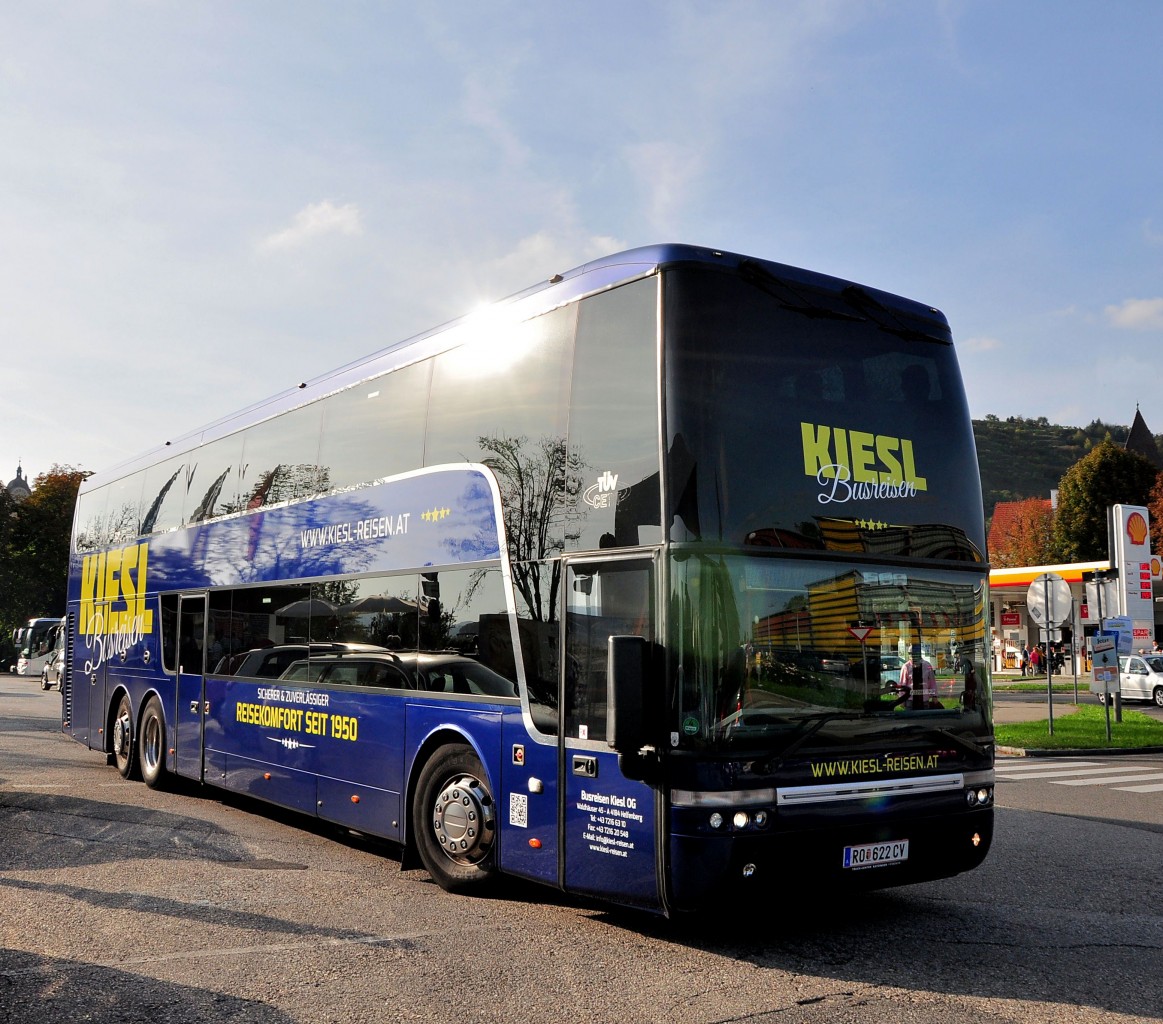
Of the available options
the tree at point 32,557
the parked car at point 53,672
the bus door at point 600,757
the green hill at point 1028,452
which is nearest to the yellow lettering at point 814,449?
the bus door at point 600,757

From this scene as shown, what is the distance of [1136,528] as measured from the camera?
45750mm

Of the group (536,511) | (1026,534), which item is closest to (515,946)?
(536,511)

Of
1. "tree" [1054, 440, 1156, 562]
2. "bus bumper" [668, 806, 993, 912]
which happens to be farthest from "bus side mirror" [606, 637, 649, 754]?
"tree" [1054, 440, 1156, 562]

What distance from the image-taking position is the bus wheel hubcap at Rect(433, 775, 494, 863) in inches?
292

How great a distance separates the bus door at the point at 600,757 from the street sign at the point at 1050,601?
16.8 m

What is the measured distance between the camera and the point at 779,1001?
17.5 ft

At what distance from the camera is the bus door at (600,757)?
6074mm

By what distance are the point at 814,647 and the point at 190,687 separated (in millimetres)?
8632

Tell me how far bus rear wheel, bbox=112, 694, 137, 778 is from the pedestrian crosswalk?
444 inches

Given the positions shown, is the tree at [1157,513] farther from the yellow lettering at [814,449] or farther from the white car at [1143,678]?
the yellow lettering at [814,449]

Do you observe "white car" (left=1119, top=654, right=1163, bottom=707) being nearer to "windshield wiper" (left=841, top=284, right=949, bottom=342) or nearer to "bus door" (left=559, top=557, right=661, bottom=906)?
"windshield wiper" (left=841, top=284, right=949, bottom=342)

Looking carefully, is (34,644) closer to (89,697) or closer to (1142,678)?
(89,697)

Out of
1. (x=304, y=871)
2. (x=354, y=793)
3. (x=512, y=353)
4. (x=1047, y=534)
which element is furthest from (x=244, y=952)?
(x=1047, y=534)

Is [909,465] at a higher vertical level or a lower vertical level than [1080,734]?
higher
